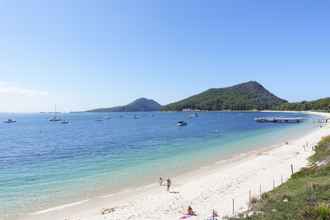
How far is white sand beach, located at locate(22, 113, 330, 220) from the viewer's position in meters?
18.2

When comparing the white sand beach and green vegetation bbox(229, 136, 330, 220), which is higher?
green vegetation bbox(229, 136, 330, 220)

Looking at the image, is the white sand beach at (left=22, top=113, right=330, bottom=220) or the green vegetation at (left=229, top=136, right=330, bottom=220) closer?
the green vegetation at (left=229, top=136, right=330, bottom=220)

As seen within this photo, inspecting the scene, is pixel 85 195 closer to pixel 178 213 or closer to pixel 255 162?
pixel 178 213

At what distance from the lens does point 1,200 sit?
22234 millimetres

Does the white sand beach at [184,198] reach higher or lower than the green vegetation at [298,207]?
lower

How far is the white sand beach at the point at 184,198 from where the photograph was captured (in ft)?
59.8

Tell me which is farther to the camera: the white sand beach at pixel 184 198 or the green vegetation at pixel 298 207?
the white sand beach at pixel 184 198

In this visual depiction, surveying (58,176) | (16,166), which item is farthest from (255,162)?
(16,166)

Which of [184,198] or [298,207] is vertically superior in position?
[298,207]

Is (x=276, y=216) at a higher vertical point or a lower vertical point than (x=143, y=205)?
higher

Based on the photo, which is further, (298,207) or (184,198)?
(184,198)

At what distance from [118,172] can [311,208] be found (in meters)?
23.0

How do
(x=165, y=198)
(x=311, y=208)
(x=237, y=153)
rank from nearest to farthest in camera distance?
(x=311, y=208) → (x=165, y=198) → (x=237, y=153)

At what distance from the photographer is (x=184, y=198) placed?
853 inches
